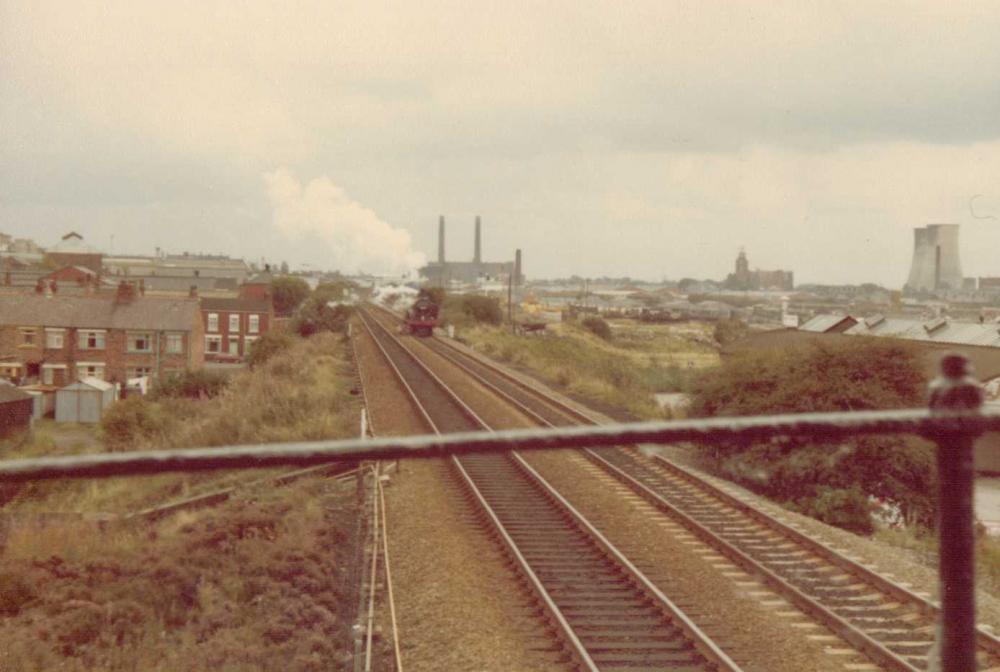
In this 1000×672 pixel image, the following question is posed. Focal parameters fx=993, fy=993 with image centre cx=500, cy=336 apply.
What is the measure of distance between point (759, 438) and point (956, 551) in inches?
14.0

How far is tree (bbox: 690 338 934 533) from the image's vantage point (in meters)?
15.0

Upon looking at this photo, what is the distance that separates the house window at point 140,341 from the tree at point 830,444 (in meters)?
35.4

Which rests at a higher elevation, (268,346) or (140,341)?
(268,346)

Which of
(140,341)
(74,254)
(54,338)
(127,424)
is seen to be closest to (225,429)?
(127,424)

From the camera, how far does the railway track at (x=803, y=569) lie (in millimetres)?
7473

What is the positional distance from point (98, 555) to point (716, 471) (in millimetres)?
9715

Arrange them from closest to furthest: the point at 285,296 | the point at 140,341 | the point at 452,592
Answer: the point at 452,592 < the point at 140,341 < the point at 285,296

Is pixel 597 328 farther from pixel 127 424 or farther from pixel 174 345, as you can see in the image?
pixel 127 424

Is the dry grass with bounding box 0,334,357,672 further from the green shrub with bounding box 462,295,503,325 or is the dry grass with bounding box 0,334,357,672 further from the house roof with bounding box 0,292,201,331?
the green shrub with bounding box 462,295,503,325

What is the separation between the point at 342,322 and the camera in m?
56.0

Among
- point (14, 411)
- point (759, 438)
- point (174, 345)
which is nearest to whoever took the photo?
point (759, 438)

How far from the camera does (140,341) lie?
4900cm

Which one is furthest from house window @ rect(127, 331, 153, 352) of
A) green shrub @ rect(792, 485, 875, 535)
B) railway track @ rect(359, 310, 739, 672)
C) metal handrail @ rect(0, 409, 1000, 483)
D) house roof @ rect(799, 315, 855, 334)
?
metal handrail @ rect(0, 409, 1000, 483)

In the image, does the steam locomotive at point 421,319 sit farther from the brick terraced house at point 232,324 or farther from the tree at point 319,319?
the brick terraced house at point 232,324
